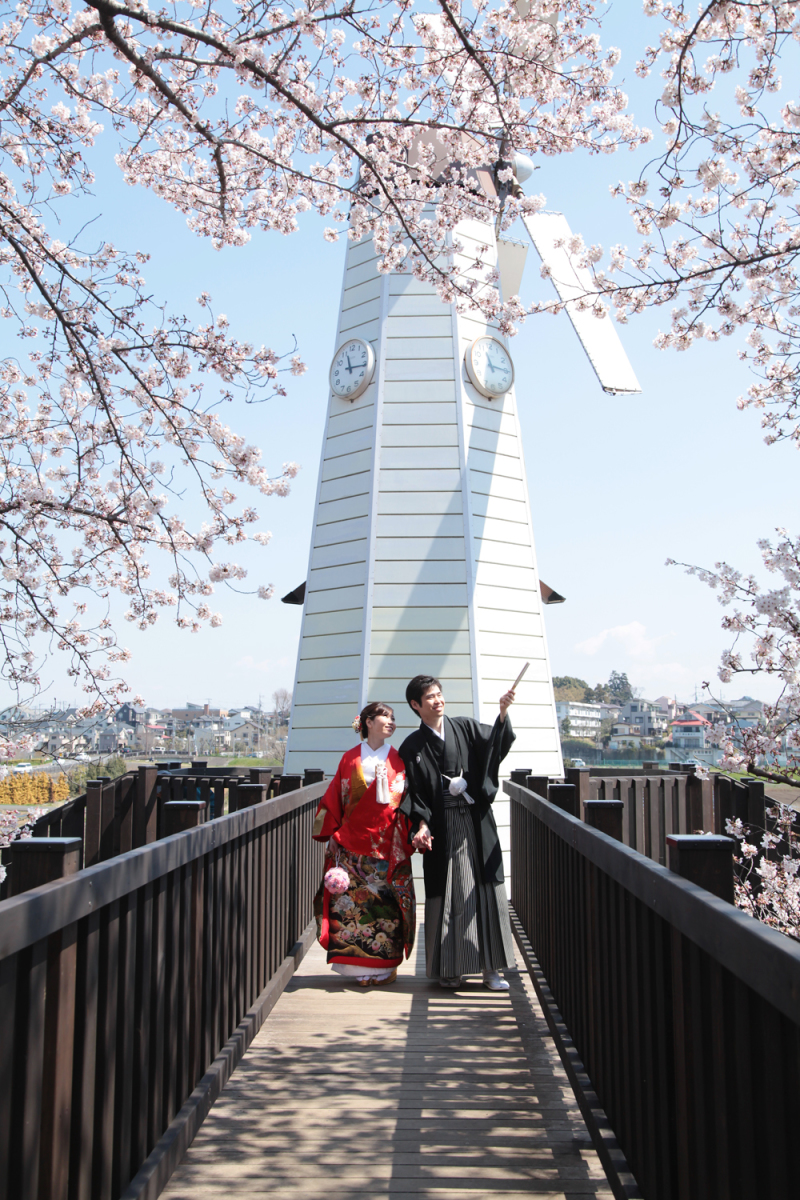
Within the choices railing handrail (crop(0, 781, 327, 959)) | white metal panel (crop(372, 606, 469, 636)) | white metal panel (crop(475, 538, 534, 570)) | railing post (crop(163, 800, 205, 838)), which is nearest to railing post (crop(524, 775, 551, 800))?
railing handrail (crop(0, 781, 327, 959))

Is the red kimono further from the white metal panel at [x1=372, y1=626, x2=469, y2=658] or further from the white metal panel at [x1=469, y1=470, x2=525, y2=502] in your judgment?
the white metal panel at [x1=469, y1=470, x2=525, y2=502]

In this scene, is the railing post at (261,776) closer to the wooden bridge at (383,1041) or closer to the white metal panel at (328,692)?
the wooden bridge at (383,1041)

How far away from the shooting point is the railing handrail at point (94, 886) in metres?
1.52

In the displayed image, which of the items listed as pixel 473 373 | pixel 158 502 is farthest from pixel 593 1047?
pixel 473 373

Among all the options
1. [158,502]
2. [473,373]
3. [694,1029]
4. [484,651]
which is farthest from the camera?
[473,373]

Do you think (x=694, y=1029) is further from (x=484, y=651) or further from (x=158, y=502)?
(x=484, y=651)

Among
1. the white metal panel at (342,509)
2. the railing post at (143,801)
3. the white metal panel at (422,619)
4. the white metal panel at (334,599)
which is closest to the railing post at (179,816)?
the railing post at (143,801)

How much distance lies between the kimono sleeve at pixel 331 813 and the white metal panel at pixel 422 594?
3.55 metres

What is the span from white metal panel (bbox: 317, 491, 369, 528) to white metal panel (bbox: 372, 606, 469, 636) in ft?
3.44

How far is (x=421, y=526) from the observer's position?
8.47 meters

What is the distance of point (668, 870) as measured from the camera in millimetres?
1944

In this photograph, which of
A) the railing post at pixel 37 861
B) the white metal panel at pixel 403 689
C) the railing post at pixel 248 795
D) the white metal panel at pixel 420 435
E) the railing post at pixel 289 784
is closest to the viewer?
the railing post at pixel 37 861

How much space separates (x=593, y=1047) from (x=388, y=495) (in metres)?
6.30

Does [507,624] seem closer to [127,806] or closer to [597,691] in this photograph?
[127,806]
